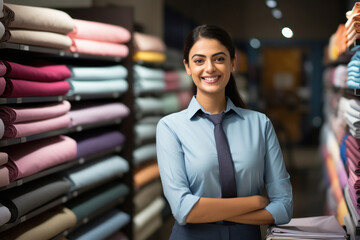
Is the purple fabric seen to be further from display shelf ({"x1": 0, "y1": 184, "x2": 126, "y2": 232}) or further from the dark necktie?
the dark necktie

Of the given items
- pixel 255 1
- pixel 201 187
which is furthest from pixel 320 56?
pixel 201 187

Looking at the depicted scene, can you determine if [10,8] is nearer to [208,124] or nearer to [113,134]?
[208,124]

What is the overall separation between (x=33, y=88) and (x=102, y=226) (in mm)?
1649

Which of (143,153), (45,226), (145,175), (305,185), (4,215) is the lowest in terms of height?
(305,185)

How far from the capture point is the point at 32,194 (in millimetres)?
3203

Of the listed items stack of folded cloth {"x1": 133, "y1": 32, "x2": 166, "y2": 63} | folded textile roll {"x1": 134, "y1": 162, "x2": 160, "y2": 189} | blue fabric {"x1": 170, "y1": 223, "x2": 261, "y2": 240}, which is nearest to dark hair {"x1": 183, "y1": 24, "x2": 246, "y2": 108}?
blue fabric {"x1": 170, "y1": 223, "x2": 261, "y2": 240}

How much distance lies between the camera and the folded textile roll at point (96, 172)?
3895 millimetres

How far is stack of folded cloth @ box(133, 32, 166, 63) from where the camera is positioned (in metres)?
5.34

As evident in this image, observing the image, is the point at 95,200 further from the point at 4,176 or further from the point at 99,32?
the point at 4,176

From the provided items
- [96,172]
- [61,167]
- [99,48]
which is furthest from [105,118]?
[61,167]

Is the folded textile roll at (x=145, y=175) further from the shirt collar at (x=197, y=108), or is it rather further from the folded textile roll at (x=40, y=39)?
the shirt collar at (x=197, y=108)

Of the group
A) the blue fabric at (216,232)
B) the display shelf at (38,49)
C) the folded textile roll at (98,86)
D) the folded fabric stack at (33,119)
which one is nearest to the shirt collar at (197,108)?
the blue fabric at (216,232)

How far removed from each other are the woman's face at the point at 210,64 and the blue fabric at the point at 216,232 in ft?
2.07

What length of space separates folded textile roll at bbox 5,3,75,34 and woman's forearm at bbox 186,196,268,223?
5.26ft
